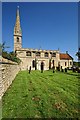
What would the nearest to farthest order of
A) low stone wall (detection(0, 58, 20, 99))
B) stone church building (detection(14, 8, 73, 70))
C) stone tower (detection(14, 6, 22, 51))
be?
low stone wall (detection(0, 58, 20, 99))
stone church building (detection(14, 8, 73, 70))
stone tower (detection(14, 6, 22, 51))

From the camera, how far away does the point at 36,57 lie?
→ 60.0 m

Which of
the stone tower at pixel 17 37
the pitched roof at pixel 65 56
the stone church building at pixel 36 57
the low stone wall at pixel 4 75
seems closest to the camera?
the low stone wall at pixel 4 75

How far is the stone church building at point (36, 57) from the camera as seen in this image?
5859 cm

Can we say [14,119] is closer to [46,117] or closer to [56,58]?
[46,117]

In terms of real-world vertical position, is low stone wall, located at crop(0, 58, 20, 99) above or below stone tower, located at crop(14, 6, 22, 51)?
below

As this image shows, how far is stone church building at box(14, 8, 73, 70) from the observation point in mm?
58594

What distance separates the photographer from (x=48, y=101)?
23.7 feet

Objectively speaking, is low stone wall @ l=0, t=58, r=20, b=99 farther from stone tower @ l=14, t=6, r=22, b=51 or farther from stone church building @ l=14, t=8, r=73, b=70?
stone tower @ l=14, t=6, r=22, b=51

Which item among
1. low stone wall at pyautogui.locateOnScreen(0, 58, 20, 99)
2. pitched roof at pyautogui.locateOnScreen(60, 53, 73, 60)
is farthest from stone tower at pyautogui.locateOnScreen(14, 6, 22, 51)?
low stone wall at pyautogui.locateOnScreen(0, 58, 20, 99)

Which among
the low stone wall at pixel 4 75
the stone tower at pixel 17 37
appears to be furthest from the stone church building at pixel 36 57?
the low stone wall at pixel 4 75

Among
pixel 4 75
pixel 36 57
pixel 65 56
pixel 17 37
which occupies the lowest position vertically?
pixel 4 75

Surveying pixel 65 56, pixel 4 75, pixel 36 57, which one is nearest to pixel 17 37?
pixel 36 57

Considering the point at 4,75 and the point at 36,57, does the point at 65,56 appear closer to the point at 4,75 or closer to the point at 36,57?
the point at 36,57

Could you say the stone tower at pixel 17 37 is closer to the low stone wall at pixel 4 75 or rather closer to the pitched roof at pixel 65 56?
the pitched roof at pixel 65 56
